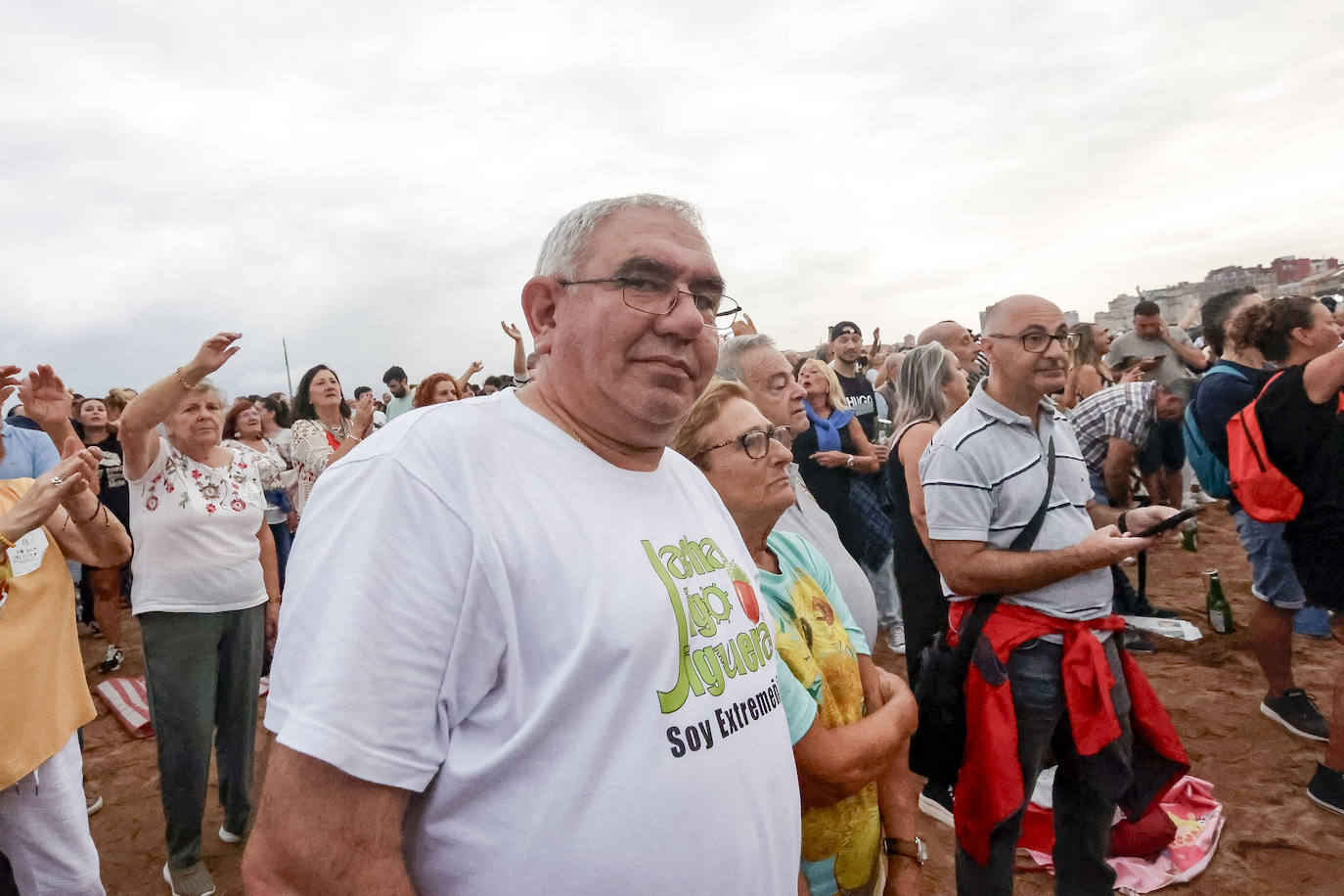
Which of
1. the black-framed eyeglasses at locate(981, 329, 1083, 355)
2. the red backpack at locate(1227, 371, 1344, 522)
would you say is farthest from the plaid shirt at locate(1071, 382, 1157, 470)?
the black-framed eyeglasses at locate(981, 329, 1083, 355)

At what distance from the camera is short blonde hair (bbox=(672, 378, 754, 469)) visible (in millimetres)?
1937

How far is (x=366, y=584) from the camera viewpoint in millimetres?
861

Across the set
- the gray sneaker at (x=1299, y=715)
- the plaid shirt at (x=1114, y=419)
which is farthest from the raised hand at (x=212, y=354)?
the gray sneaker at (x=1299, y=715)

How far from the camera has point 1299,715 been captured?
387 centimetres

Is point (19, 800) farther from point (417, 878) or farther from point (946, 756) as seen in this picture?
point (946, 756)

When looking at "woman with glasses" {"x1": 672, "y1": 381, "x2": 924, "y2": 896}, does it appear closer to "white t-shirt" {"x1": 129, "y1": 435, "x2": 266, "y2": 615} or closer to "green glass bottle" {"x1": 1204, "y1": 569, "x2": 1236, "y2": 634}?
"white t-shirt" {"x1": 129, "y1": 435, "x2": 266, "y2": 615}

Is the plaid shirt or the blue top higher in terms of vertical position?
the blue top

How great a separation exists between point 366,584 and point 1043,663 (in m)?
2.16

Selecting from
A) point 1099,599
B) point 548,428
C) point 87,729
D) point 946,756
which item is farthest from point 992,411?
point 87,729

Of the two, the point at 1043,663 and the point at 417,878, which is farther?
the point at 1043,663

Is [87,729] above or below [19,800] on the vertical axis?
below

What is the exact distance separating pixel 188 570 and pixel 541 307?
249 centimetres

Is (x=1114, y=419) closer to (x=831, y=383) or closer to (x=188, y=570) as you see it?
(x=831, y=383)

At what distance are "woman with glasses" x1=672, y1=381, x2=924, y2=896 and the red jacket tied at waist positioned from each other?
0.46m
